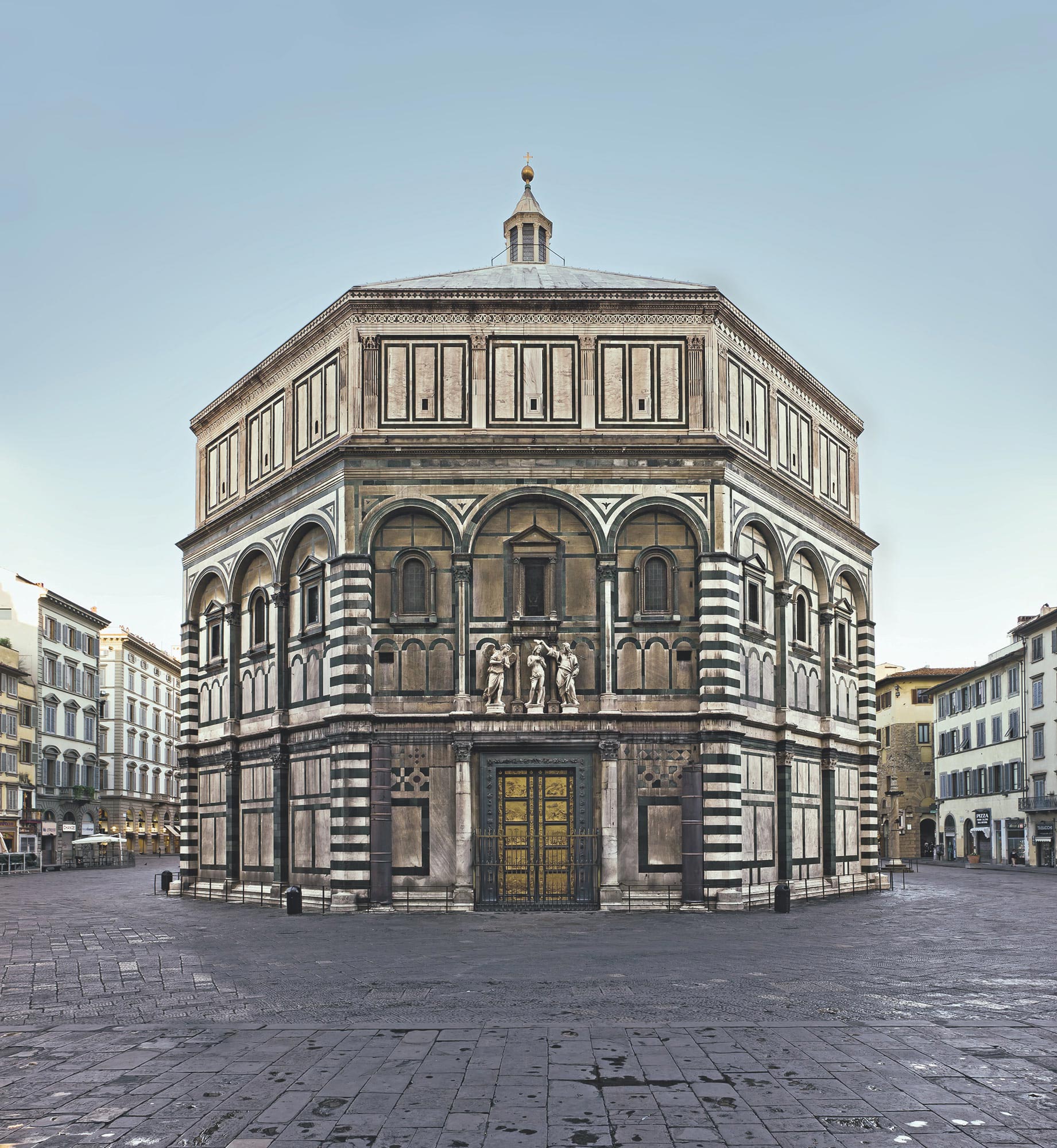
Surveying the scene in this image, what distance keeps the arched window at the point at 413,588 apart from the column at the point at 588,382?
204 inches

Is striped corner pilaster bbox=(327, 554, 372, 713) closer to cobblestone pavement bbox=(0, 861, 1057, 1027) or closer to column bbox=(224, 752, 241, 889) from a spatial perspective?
cobblestone pavement bbox=(0, 861, 1057, 1027)

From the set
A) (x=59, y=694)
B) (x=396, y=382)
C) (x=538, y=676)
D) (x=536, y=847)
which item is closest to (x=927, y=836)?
(x=59, y=694)

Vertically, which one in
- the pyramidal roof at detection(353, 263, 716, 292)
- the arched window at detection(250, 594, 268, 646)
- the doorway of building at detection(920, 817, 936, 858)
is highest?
the pyramidal roof at detection(353, 263, 716, 292)

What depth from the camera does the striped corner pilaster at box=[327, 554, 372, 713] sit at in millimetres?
30328

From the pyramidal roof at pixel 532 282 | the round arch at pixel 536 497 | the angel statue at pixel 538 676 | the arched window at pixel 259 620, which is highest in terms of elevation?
the pyramidal roof at pixel 532 282

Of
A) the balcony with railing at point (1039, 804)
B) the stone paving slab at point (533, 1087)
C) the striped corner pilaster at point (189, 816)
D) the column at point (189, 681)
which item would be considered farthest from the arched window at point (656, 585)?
the balcony with railing at point (1039, 804)

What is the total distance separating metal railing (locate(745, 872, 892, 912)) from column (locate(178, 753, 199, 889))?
56.8 ft

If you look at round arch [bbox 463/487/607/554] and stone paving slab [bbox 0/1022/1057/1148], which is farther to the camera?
round arch [bbox 463/487/607/554]

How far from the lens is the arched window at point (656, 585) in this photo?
3108 centimetres

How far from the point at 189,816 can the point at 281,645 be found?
854 cm

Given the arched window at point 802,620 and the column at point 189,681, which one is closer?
the arched window at point 802,620

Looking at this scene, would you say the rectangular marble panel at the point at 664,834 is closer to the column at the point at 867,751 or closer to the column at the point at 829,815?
the column at the point at 829,815

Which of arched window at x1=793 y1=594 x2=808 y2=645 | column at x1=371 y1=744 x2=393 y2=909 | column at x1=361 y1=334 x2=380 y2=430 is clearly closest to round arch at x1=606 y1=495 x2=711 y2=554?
column at x1=361 y1=334 x2=380 y2=430

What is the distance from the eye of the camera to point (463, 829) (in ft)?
96.9
